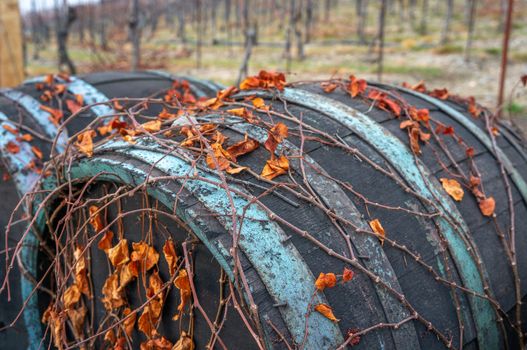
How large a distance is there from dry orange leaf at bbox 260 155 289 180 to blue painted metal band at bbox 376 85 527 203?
3.75 feet

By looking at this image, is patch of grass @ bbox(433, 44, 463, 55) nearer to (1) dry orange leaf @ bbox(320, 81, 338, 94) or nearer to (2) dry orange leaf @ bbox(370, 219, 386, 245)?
(1) dry orange leaf @ bbox(320, 81, 338, 94)

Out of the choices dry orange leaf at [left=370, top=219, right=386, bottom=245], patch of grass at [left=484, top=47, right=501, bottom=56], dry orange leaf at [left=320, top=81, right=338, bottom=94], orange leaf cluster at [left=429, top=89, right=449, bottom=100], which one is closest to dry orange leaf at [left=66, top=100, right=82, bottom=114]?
dry orange leaf at [left=320, top=81, right=338, bottom=94]

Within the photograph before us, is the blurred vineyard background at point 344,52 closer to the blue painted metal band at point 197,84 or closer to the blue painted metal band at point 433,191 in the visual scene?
the blue painted metal band at point 197,84

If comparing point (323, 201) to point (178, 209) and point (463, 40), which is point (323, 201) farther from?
point (463, 40)

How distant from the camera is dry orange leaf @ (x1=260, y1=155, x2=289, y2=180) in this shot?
1.95 metres

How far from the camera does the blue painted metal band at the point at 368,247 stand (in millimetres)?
1807

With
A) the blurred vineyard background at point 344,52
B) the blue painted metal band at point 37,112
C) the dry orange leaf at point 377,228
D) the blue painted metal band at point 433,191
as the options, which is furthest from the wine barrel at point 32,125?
the blurred vineyard background at point 344,52

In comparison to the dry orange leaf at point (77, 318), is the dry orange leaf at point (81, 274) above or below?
above

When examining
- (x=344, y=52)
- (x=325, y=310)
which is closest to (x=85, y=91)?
(x=325, y=310)

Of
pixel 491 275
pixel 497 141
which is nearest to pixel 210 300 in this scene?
pixel 491 275

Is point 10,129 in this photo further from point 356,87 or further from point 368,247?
point 368,247

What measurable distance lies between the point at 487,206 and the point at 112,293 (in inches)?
61.9

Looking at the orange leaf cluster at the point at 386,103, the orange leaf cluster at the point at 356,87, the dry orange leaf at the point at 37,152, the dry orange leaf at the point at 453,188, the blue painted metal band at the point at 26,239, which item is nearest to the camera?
the dry orange leaf at the point at 453,188

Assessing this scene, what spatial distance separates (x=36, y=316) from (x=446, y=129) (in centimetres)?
222
